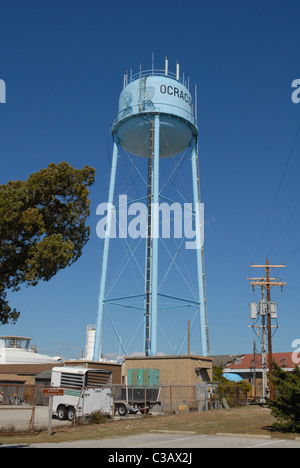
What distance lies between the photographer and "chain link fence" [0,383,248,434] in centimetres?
1925

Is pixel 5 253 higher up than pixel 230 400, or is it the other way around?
pixel 5 253

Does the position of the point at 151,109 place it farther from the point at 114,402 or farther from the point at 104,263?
the point at 114,402

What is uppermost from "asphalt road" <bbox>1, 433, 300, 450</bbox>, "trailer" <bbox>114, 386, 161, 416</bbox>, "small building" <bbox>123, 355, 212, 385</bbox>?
"small building" <bbox>123, 355, 212, 385</bbox>

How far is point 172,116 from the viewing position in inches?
1264

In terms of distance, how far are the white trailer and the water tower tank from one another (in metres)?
16.1

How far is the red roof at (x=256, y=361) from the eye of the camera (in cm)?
5651

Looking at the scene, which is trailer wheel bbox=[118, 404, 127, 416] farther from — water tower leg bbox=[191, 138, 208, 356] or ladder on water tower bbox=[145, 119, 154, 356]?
water tower leg bbox=[191, 138, 208, 356]

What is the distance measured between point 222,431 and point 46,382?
68.1 ft

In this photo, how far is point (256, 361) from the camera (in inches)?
2318

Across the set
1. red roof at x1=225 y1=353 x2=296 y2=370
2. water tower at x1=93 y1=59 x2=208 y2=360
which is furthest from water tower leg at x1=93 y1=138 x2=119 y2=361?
red roof at x1=225 y1=353 x2=296 y2=370

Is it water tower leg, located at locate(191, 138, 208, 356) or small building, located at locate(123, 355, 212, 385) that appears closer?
small building, located at locate(123, 355, 212, 385)
